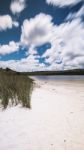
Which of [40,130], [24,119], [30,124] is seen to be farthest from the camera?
[24,119]

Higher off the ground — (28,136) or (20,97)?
(20,97)

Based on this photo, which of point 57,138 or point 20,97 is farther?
point 20,97

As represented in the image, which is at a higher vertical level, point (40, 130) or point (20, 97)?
point (20, 97)

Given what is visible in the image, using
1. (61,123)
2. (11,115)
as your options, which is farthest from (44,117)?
(11,115)

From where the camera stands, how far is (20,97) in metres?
5.14

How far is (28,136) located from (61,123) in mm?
1093

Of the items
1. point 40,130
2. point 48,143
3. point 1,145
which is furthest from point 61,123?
point 1,145

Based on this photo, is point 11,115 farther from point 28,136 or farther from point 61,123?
point 61,123

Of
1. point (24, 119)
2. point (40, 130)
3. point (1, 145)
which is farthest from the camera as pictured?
point (24, 119)

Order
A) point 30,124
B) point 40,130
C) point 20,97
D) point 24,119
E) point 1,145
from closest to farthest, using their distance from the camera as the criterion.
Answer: point 1,145 < point 40,130 < point 30,124 < point 24,119 < point 20,97

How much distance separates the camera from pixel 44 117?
3865mm

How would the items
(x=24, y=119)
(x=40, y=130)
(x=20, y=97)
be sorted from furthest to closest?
(x=20, y=97), (x=24, y=119), (x=40, y=130)

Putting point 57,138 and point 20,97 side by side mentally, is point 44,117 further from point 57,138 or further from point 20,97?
point 20,97

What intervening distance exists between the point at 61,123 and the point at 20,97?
2193 millimetres
